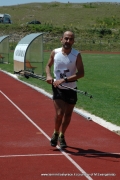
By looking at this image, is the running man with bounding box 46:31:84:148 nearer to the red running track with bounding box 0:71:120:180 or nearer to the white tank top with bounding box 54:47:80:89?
the white tank top with bounding box 54:47:80:89

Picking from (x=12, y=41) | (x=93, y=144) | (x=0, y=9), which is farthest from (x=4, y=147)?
(x=0, y=9)

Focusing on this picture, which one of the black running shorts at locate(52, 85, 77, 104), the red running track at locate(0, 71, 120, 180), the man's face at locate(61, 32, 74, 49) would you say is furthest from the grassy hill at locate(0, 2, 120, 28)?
the man's face at locate(61, 32, 74, 49)

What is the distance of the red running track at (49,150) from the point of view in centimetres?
831

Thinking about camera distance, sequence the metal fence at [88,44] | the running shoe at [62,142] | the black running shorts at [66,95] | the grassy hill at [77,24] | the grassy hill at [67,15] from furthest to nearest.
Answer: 1. the grassy hill at [67,15]
2. the grassy hill at [77,24]
3. the metal fence at [88,44]
4. the running shoe at [62,142]
5. the black running shorts at [66,95]

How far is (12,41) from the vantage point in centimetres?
7588

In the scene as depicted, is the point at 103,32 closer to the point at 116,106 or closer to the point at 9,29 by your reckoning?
the point at 9,29

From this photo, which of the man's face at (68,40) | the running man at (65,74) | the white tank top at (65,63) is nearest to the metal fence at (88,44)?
the running man at (65,74)

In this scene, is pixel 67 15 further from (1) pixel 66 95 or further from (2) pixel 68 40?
(2) pixel 68 40

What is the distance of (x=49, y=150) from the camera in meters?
9.92

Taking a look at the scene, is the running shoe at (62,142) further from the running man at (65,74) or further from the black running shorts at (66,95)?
the black running shorts at (66,95)

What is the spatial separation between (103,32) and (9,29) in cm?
1444

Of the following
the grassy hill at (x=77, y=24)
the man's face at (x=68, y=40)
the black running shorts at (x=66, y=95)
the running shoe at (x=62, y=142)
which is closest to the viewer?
the man's face at (x=68, y=40)

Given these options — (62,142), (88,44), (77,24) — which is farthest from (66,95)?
(77,24)

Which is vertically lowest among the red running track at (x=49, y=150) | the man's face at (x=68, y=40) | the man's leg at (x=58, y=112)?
the red running track at (x=49, y=150)
